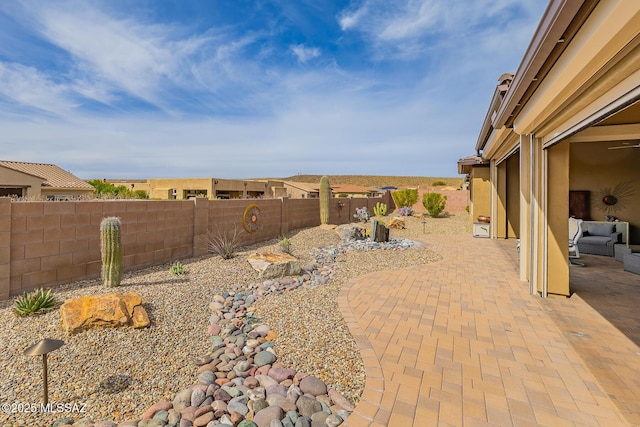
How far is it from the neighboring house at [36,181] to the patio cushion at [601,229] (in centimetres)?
2764

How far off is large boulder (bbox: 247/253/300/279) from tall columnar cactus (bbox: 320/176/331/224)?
28.4 ft

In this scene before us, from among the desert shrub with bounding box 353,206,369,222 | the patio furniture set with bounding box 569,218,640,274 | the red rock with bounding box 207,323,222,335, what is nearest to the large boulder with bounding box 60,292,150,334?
the red rock with bounding box 207,323,222,335

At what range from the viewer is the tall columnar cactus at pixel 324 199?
603 inches

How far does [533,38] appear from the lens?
2.97m

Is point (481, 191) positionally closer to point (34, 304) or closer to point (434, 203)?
point (434, 203)

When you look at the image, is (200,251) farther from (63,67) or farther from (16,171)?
(16,171)

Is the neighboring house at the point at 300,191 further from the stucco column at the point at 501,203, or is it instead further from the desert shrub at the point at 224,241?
the desert shrub at the point at 224,241

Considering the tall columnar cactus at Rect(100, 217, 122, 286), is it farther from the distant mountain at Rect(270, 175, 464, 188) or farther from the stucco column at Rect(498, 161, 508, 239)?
the distant mountain at Rect(270, 175, 464, 188)

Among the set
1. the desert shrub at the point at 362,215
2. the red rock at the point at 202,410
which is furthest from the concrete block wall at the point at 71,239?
the desert shrub at the point at 362,215

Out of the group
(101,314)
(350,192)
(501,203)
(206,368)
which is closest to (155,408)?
(206,368)

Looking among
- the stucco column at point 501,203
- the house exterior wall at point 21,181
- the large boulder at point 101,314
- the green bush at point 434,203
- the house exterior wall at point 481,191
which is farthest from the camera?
the house exterior wall at point 21,181

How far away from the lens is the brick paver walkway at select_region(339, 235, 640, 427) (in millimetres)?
2480

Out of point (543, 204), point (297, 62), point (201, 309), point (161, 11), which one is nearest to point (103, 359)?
point (201, 309)

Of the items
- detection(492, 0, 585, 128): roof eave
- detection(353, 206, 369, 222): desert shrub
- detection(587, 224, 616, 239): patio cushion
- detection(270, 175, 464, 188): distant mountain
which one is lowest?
detection(587, 224, 616, 239): patio cushion
